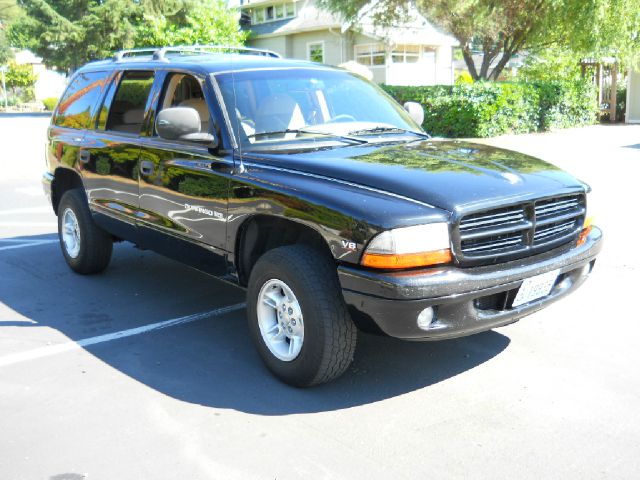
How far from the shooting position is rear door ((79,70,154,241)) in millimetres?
5605

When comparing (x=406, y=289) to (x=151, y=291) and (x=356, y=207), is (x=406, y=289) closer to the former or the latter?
(x=356, y=207)

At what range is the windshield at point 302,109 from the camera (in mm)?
4789

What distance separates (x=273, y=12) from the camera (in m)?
48.8

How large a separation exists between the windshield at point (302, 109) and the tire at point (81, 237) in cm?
223

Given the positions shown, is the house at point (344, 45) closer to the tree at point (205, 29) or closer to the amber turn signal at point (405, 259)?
the tree at point (205, 29)

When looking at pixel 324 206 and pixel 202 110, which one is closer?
pixel 324 206

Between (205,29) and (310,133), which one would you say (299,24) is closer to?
(205,29)

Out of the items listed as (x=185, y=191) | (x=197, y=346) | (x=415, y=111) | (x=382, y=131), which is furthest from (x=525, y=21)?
(x=197, y=346)

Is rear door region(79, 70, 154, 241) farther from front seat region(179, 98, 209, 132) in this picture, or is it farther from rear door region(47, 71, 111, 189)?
front seat region(179, 98, 209, 132)

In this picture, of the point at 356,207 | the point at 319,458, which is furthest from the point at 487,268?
the point at 319,458

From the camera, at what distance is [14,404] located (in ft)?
13.5

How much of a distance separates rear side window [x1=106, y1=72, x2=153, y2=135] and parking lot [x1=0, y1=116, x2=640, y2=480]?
56.6 inches

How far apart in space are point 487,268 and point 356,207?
772 millimetres

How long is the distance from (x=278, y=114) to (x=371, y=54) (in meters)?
39.1
